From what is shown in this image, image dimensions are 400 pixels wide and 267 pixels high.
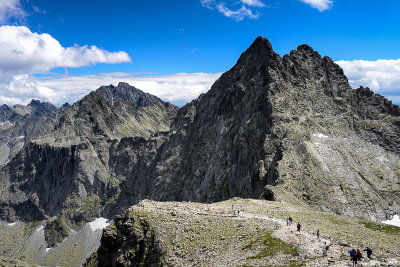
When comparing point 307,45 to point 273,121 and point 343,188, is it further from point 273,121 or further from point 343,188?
point 343,188

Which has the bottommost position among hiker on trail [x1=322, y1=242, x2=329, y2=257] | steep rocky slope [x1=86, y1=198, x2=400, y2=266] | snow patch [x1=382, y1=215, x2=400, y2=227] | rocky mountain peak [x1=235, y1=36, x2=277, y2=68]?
snow patch [x1=382, y1=215, x2=400, y2=227]

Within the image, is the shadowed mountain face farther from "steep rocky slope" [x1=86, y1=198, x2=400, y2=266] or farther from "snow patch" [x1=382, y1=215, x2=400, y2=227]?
"steep rocky slope" [x1=86, y1=198, x2=400, y2=266]

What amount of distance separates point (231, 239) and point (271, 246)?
7.59 m

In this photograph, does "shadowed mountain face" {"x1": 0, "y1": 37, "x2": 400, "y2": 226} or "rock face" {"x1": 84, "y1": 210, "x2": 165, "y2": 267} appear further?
"shadowed mountain face" {"x1": 0, "y1": 37, "x2": 400, "y2": 226}

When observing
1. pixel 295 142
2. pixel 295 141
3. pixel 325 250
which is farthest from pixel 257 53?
pixel 325 250

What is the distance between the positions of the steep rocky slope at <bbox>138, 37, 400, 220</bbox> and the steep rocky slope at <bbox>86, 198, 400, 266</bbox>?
105 ft

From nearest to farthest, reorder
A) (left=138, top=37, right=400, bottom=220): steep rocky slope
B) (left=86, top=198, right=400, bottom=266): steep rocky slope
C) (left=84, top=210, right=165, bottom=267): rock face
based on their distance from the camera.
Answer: (left=86, top=198, right=400, bottom=266): steep rocky slope → (left=84, top=210, right=165, bottom=267): rock face → (left=138, top=37, right=400, bottom=220): steep rocky slope

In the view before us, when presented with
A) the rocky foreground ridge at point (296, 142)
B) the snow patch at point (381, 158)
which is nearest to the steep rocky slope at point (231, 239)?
the rocky foreground ridge at point (296, 142)

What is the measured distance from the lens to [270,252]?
117ft

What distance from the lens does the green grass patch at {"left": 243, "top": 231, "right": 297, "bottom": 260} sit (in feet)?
115

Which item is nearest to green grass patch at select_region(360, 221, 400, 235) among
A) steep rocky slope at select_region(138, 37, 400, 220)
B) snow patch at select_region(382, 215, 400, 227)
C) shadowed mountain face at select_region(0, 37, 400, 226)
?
shadowed mountain face at select_region(0, 37, 400, 226)

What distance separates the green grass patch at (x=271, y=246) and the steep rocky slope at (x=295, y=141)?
132 ft

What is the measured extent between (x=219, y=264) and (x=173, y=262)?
28.4 feet

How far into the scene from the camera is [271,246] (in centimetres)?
3722
